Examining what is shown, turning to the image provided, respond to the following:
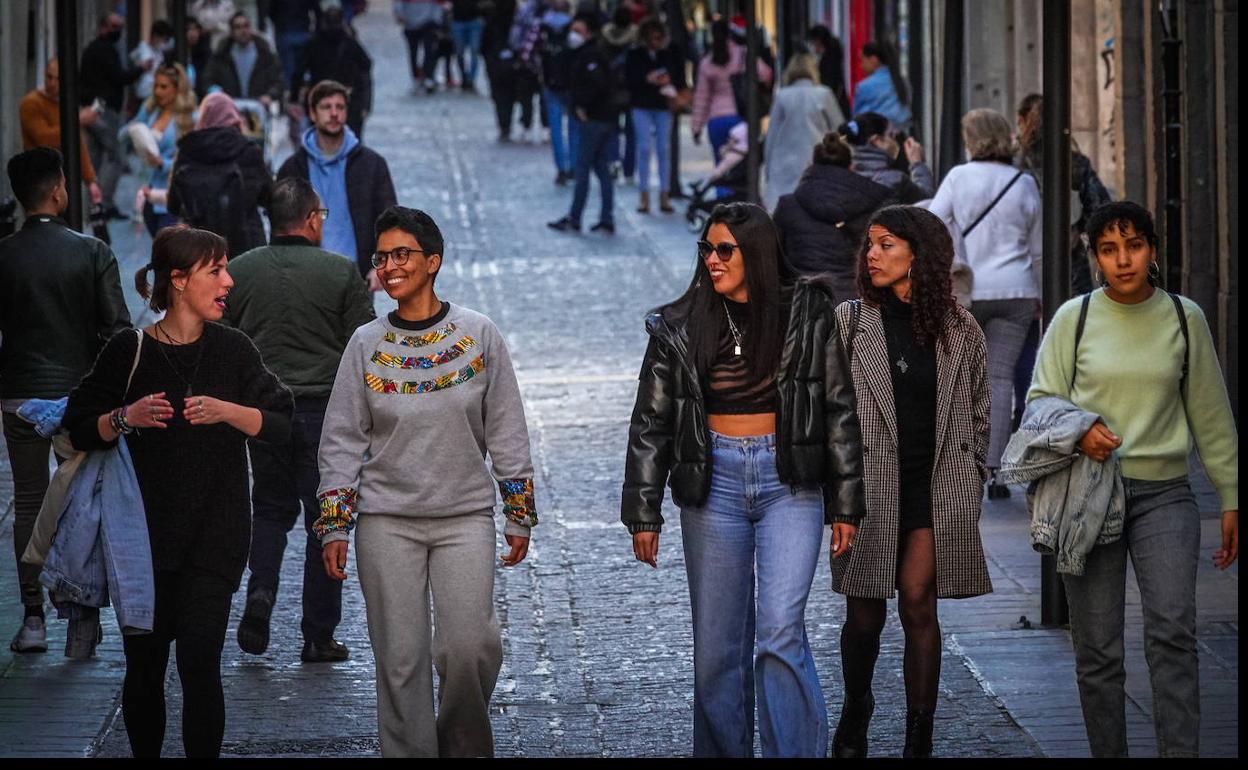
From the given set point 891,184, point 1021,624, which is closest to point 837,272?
point 891,184

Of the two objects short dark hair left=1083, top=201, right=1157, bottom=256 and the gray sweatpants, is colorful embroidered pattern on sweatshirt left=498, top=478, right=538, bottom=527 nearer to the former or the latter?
the gray sweatpants

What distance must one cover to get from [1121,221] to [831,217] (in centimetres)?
500

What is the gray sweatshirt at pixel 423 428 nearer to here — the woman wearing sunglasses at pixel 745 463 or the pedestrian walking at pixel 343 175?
the woman wearing sunglasses at pixel 745 463

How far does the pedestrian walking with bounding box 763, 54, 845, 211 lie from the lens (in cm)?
1834

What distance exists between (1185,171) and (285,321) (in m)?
7.98

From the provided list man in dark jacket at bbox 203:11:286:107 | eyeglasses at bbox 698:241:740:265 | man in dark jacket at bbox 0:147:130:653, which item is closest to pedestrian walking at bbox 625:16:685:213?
man in dark jacket at bbox 203:11:286:107

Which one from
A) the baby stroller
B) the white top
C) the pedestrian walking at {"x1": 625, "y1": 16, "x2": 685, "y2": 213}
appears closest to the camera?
the white top

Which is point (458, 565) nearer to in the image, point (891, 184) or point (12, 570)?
point (12, 570)

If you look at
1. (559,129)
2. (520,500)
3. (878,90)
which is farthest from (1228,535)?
(559,129)

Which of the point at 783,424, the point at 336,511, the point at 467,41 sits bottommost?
the point at 336,511

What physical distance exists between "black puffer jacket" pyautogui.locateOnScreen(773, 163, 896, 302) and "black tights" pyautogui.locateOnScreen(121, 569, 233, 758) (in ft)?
17.8

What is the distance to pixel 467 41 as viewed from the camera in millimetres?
36375

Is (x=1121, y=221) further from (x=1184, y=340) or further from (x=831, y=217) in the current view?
(x=831, y=217)

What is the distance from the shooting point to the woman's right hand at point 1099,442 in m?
6.79
